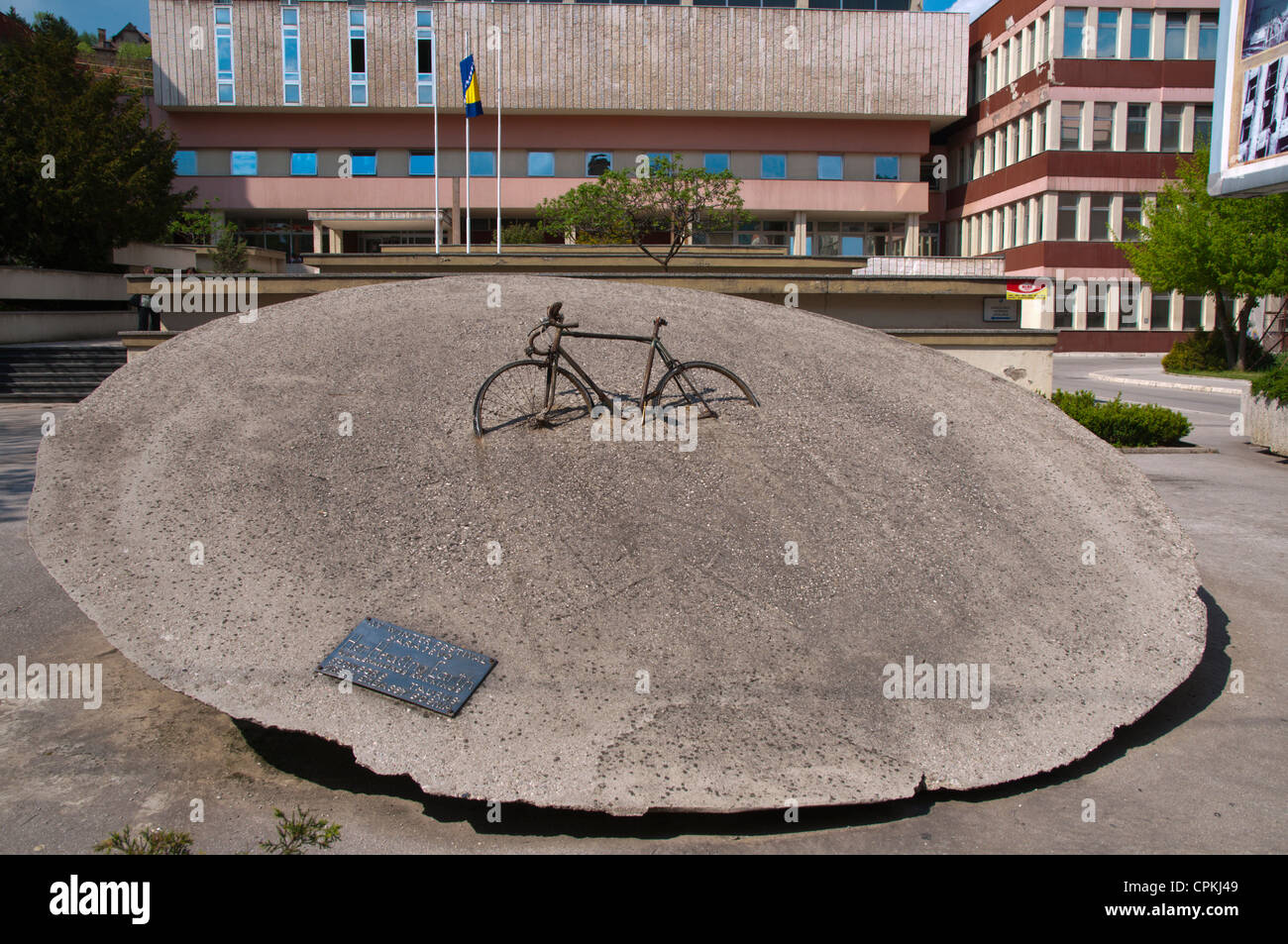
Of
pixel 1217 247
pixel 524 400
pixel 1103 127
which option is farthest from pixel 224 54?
pixel 524 400

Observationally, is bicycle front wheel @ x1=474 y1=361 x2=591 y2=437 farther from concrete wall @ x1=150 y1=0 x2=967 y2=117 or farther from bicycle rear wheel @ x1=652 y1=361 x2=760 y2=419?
concrete wall @ x1=150 y1=0 x2=967 y2=117

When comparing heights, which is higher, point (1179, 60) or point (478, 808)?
point (1179, 60)

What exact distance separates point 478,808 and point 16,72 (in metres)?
38.2

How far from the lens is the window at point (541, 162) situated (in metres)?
48.0

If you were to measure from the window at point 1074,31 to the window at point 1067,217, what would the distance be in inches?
244

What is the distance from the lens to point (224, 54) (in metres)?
46.2

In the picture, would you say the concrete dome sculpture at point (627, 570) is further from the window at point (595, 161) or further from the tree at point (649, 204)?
the window at point (595, 161)

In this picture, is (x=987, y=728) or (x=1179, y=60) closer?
(x=987, y=728)

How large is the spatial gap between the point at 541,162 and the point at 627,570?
45.7 m

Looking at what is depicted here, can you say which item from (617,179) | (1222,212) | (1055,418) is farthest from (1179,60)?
(1055,418)

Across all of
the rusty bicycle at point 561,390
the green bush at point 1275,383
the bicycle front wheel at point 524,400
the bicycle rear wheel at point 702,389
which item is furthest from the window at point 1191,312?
the bicycle front wheel at point 524,400

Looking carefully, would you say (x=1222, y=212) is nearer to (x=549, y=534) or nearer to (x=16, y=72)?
(x=549, y=534)

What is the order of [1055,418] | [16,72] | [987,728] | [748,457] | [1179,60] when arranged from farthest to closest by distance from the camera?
[1179,60] < [16,72] < [1055,418] < [748,457] < [987,728]

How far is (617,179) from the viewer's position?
24.6 meters
